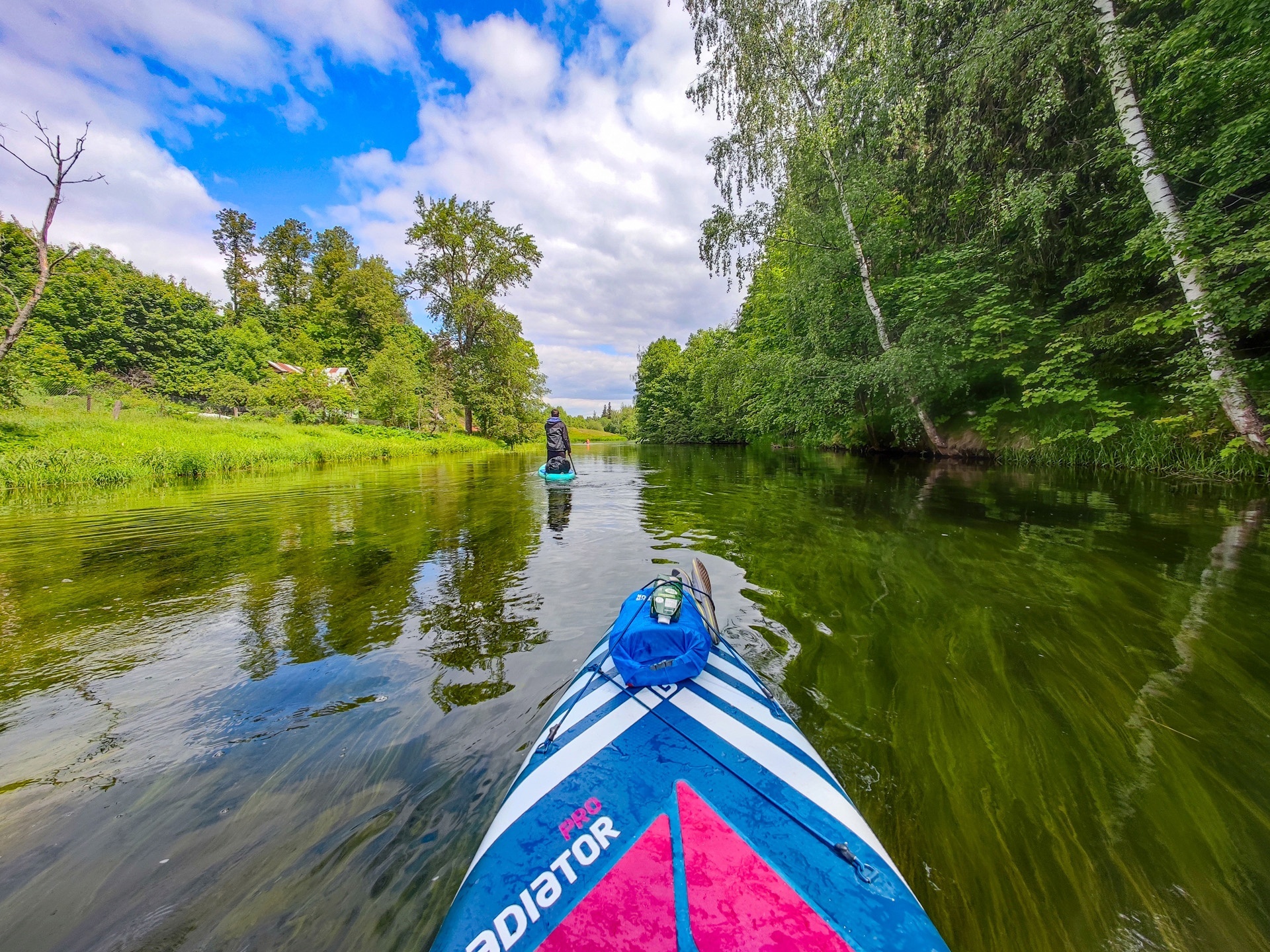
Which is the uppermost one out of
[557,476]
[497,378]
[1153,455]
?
[497,378]

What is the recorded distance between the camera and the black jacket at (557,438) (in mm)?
13617

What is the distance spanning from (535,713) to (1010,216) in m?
13.1

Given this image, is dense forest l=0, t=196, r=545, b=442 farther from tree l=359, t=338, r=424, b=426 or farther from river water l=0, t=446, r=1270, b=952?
river water l=0, t=446, r=1270, b=952

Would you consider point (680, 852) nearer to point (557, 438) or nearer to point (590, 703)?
point (590, 703)

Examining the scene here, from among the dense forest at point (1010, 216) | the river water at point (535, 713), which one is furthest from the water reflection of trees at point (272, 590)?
the dense forest at point (1010, 216)

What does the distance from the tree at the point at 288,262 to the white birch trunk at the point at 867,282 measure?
5916cm

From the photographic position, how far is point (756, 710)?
230 cm

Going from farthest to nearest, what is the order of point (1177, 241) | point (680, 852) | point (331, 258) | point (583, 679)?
point (331, 258) < point (1177, 241) < point (583, 679) < point (680, 852)

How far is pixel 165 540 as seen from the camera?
23.4ft

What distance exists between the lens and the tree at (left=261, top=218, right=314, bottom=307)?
171 feet

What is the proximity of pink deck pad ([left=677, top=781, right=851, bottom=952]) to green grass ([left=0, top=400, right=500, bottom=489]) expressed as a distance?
747 inches

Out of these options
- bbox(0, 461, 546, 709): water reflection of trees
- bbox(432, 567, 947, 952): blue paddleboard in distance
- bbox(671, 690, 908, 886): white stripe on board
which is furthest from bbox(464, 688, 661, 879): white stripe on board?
bbox(0, 461, 546, 709): water reflection of trees

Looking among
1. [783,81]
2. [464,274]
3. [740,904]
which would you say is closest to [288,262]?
[464,274]

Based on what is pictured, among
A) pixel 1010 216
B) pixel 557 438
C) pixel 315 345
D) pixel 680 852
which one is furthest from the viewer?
pixel 315 345
